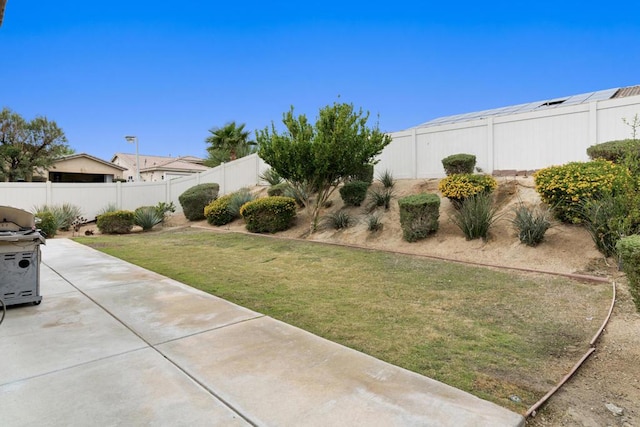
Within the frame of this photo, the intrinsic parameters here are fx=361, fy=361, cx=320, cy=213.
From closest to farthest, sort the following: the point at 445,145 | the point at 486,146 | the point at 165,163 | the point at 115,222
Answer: the point at 486,146 → the point at 445,145 → the point at 115,222 → the point at 165,163

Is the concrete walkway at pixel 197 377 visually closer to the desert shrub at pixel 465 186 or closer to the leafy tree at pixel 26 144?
the desert shrub at pixel 465 186

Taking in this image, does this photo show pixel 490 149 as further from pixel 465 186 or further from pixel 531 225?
pixel 531 225

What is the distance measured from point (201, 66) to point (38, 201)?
995 cm

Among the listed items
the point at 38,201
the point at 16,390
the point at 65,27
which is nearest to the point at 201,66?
the point at 65,27

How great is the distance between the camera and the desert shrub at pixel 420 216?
9328 mm

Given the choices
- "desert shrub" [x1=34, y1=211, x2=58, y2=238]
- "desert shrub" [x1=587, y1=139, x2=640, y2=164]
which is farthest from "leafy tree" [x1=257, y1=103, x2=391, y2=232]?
"desert shrub" [x1=34, y1=211, x2=58, y2=238]

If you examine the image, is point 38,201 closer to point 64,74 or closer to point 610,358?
point 64,74

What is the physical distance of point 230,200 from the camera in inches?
615

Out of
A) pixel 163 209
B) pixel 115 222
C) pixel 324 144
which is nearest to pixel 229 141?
pixel 163 209

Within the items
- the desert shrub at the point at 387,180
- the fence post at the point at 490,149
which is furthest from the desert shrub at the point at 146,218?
the fence post at the point at 490,149

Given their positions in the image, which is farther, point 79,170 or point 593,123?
point 79,170

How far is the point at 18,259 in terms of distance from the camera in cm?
455

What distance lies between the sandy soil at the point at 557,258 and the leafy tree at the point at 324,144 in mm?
1950

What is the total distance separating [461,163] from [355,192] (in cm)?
356
